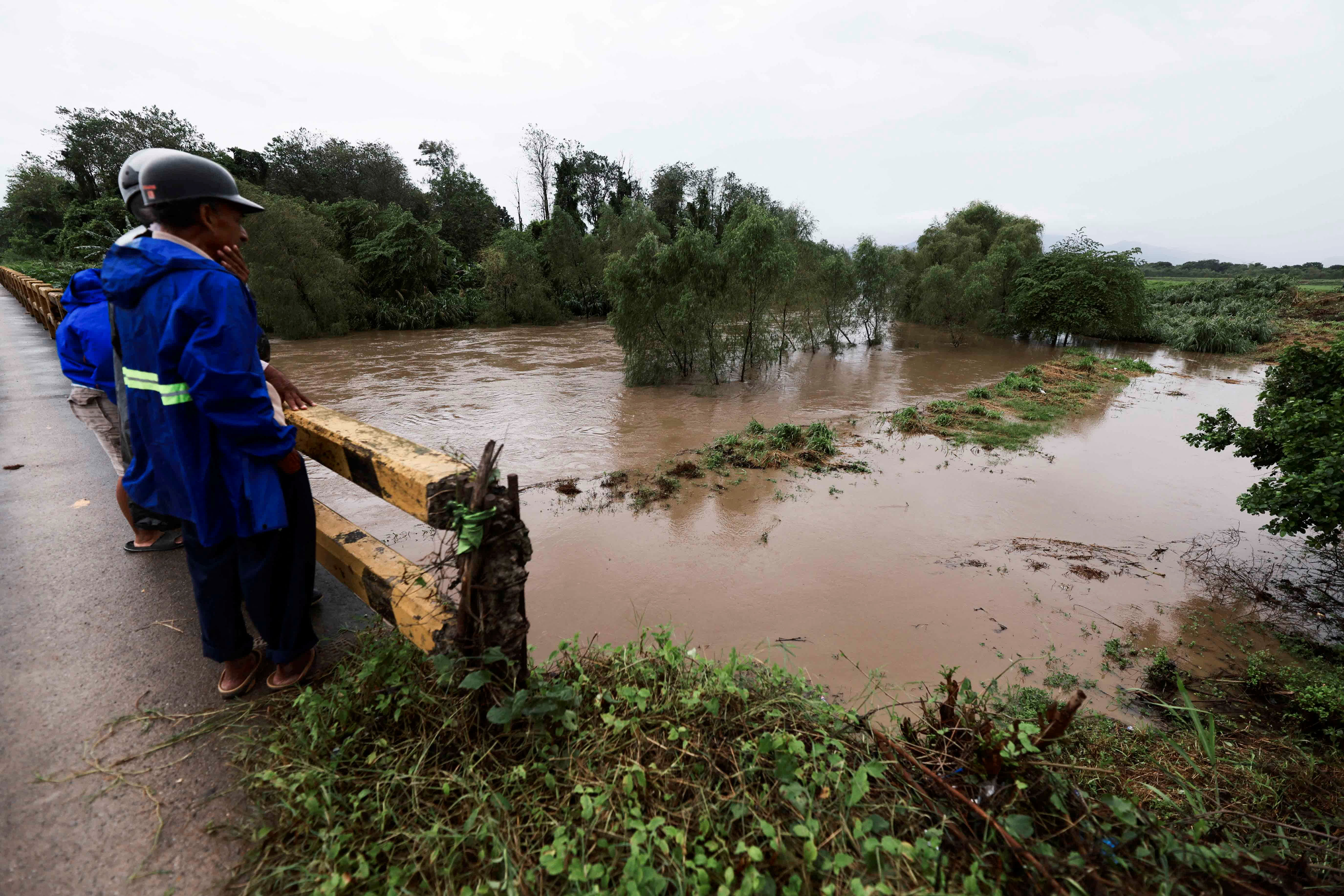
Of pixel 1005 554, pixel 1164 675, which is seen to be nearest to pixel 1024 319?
pixel 1005 554

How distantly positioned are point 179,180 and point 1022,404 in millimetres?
14352

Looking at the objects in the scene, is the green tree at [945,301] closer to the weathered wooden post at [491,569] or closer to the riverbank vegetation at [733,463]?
the riverbank vegetation at [733,463]

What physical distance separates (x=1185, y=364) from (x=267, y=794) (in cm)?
2630

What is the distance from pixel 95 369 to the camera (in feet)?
12.1

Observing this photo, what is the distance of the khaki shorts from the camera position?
377 cm

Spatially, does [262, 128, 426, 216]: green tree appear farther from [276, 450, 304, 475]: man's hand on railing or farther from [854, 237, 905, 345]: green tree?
[276, 450, 304, 475]: man's hand on railing

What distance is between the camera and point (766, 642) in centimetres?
419

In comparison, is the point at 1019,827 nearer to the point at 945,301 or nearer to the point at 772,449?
the point at 772,449

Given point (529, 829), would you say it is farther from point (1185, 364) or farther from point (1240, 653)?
point (1185, 364)

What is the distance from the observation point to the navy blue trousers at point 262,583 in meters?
2.10

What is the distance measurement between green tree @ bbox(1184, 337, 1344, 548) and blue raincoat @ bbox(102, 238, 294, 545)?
6.63 metres

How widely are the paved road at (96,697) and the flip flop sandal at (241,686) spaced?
0.04m

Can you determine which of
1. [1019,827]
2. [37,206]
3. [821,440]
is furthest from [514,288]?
[37,206]

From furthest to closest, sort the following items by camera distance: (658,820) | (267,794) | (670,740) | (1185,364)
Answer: (1185,364) < (670,740) < (267,794) < (658,820)
